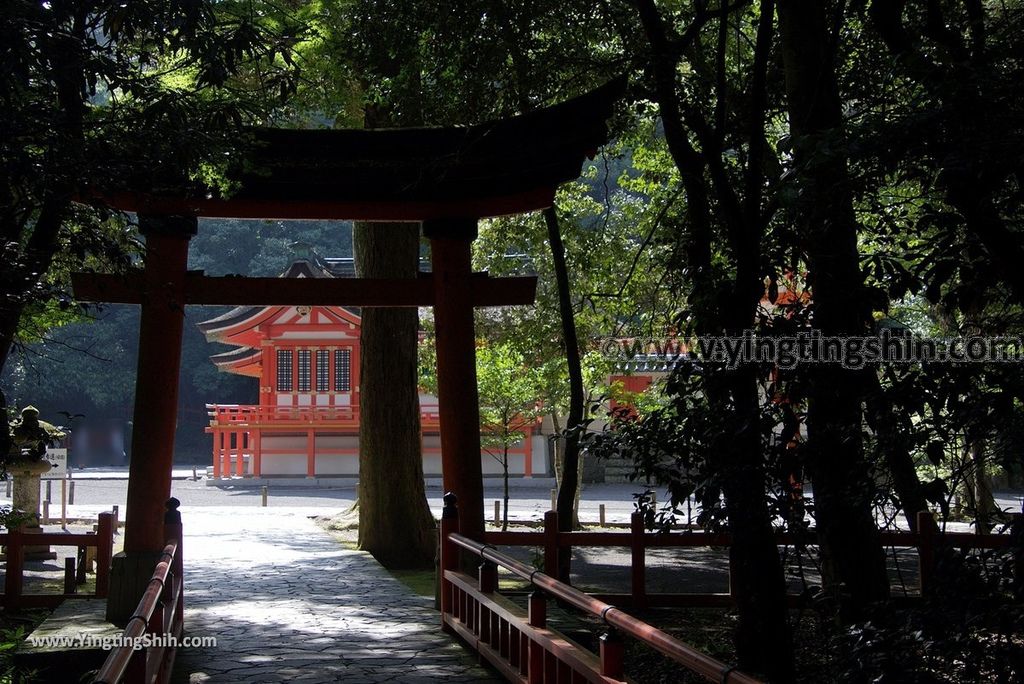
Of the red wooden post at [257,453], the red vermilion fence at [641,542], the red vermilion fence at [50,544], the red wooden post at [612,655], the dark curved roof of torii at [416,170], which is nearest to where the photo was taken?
the red wooden post at [612,655]

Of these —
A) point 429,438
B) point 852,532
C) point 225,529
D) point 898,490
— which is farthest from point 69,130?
point 429,438

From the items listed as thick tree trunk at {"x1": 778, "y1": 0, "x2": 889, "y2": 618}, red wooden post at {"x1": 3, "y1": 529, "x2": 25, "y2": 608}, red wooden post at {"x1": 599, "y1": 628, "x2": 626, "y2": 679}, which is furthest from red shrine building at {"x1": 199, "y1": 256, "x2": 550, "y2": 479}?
red wooden post at {"x1": 599, "y1": 628, "x2": 626, "y2": 679}

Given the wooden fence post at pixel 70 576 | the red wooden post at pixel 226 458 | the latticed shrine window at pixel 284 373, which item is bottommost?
the wooden fence post at pixel 70 576

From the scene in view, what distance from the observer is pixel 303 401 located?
3153 cm

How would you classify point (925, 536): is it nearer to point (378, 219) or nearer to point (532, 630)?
point (532, 630)

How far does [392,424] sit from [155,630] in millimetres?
9126

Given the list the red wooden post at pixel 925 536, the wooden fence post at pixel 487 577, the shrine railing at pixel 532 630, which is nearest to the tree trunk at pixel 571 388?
the shrine railing at pixel 532 630

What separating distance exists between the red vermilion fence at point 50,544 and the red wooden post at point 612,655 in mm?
6460

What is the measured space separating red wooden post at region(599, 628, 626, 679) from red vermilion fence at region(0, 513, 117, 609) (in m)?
6.46

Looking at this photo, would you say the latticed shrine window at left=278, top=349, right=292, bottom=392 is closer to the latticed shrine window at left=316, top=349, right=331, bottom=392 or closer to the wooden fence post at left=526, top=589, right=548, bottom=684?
the latticed shrine window at left=316, top=349, right=331, bottom=392

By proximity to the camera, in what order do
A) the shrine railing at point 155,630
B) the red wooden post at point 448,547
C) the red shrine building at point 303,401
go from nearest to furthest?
the shrine railing at point 155,630
the red wooden post at point 448,547
the red shrine building at point 303,401

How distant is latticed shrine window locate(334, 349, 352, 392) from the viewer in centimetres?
3148

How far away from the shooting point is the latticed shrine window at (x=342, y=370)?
31484mm

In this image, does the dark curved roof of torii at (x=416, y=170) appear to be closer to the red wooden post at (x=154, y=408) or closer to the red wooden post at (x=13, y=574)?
the red wooden post at (x=154, y=408)
